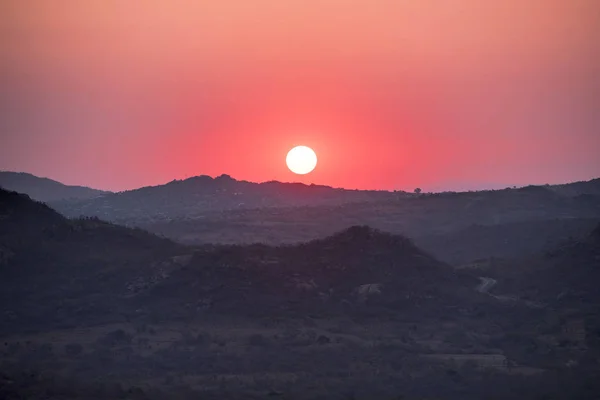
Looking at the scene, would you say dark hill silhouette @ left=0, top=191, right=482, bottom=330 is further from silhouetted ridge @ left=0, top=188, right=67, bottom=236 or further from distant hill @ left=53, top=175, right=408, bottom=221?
distant hill @ left=53, top=175, right=408, bottom=221

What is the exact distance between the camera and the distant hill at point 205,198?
173500 millimetres

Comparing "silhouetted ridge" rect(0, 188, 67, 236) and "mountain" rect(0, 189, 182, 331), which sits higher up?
"silhouetted ridge" rect(0, 188, 67, 236)

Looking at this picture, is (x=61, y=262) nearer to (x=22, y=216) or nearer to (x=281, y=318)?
(x=22, y=216)

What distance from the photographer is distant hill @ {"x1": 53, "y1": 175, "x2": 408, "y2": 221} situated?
17350cm

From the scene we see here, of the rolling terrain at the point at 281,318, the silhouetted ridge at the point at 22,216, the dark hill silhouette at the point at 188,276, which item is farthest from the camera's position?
the silhouetted ridge at the point at 22,216

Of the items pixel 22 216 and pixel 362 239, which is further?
pixel 22 216

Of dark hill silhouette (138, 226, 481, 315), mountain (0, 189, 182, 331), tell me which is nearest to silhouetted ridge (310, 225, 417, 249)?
dark hill silhouette (138, 226, 481, 315)

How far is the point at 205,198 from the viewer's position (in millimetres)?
184625

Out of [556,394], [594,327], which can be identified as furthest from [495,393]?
[594,327]

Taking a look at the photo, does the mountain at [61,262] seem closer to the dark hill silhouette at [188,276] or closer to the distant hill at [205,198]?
the dark hill silhouette at [188,276]

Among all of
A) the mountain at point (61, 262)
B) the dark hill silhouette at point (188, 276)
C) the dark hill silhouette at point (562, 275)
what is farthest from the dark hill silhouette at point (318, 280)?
the dark hill silhouette at point (562, 275)

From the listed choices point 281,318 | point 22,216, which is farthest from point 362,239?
point 22,216

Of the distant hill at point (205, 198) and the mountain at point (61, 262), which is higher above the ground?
the distant hill at point (205, 198)

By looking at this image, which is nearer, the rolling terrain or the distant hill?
the rolling terrain
